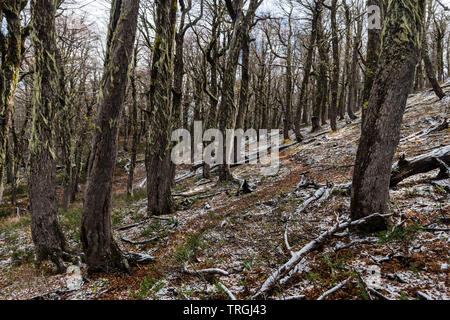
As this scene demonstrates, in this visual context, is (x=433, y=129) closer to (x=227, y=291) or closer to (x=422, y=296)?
(x=422, y=296)

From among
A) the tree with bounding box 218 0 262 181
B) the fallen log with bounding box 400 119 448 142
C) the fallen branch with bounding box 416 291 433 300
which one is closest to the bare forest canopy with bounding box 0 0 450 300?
the fallen branch with bounding box 416 291 433 300

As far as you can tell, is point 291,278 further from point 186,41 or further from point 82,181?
point 82,181

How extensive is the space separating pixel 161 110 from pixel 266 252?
4822 millimetres

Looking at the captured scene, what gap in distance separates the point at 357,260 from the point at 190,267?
99.3 inches

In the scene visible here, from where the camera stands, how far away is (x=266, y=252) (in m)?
4.07

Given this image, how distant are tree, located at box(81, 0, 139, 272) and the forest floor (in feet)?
3.12

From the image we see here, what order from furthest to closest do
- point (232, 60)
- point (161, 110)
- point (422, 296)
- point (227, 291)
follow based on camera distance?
1. point (232, 60)
2. point (161, 110)
3. point (227, 291)
4. point (422, 296)

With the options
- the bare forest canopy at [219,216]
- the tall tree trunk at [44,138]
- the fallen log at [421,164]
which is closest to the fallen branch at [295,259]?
the bare forest canopy at [219,216]

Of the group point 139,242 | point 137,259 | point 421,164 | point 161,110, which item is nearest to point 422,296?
point 421,164

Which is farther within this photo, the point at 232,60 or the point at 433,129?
the point at 232,60

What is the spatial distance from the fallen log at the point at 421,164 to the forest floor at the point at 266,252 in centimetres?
27
